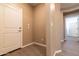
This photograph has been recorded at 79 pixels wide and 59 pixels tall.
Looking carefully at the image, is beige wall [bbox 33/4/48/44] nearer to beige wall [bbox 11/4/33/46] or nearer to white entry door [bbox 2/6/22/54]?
beige wall [bbox 11/4/33/46]

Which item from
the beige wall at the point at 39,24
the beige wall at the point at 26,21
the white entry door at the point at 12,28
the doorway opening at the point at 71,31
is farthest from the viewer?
the beige wall at the point at 39,24

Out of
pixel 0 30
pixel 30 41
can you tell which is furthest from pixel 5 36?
pixel 30 41

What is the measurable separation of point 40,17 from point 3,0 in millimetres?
3217

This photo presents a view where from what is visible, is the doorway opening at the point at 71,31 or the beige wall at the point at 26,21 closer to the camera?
the doorway opening at the point at 71,31

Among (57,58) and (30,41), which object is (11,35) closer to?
(30,41)

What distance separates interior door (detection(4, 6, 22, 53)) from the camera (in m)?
2.84

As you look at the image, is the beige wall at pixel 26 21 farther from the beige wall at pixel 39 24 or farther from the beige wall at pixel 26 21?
the beige wall at pixel 39 24

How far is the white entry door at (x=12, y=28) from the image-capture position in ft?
9.16

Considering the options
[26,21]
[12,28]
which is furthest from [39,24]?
[12,28]

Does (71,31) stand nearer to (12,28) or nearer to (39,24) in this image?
(39,24)

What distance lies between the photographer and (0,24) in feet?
8.54

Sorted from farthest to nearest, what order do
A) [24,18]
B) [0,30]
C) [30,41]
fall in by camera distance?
[30,41], [24,18], [0,30]

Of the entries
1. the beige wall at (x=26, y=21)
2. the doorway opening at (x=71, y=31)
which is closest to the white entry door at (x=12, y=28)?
the beige wall at (x=26, y=21)

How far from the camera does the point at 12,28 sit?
10.2ft
